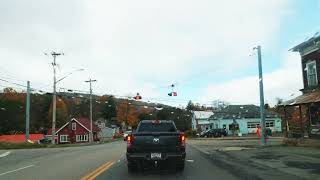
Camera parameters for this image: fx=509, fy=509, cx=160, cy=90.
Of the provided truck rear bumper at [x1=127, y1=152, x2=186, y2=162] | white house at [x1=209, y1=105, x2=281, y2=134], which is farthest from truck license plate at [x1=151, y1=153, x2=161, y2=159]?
white house at [x1=209, y1=105, x2=281, y2=134]

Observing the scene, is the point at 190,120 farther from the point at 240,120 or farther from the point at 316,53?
the point at 316,53

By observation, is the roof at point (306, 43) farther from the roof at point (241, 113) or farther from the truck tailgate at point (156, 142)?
the roof at point (241, 113)

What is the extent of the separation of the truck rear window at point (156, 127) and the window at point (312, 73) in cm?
2065

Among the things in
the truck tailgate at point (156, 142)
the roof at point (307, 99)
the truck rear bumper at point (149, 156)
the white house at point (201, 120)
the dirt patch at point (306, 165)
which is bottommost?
the dirt patch at point (306, 165)

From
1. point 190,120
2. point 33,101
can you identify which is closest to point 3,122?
point 33,101

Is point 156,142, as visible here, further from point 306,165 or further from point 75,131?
point 75,131

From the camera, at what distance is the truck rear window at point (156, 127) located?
18.8 m

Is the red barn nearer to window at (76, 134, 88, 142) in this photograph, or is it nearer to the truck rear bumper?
window at (76, 134, 88, 142)

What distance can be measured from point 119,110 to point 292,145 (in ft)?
363

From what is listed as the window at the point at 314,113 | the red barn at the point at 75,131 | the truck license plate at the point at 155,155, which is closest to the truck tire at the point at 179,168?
the truck license plate at the point at 155,155

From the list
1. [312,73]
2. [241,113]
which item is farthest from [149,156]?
[241,113]

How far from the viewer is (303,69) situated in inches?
1516

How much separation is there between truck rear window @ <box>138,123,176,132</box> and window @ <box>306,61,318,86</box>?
67.8 feet

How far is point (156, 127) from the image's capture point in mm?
19047
